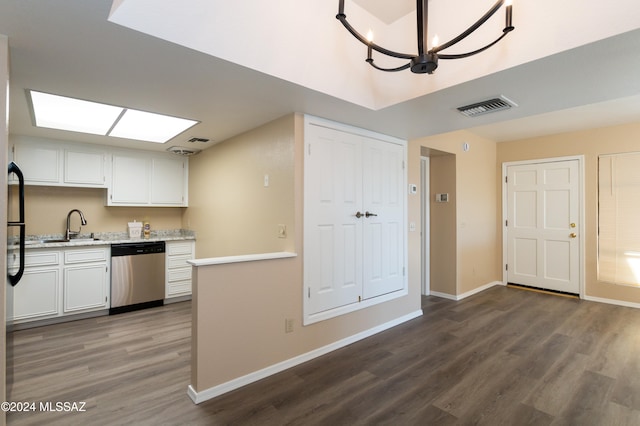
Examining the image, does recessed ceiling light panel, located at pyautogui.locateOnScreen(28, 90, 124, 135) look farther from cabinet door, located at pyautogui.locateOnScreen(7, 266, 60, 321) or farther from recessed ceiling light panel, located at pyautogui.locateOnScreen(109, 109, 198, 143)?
cabinet door, located at pyautogui.locateOnScreen(7, 266, 60, 321)

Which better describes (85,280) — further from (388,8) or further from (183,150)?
(388,8)

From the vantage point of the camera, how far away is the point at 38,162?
3.74m

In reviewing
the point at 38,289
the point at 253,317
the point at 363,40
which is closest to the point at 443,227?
the point at 253,317

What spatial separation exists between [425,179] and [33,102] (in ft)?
16.0

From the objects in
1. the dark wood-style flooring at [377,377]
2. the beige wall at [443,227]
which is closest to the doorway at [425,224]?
the beige wall at [443,227]

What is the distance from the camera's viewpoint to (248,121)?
3.03m

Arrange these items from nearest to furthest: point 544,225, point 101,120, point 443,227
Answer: point 101,120, point 443,227, point 544,225

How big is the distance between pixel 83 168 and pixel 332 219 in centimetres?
349

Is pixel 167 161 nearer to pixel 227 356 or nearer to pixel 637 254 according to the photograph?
pixel 227 356

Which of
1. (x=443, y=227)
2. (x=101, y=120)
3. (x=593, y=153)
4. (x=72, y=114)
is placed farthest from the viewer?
(x=443, y=227)

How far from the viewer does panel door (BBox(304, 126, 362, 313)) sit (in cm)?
280

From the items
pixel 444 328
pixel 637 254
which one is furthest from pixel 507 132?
pixel 444 328

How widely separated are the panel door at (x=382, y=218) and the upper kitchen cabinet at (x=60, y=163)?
143 inches

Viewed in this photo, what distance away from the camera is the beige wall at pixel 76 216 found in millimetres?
3934
